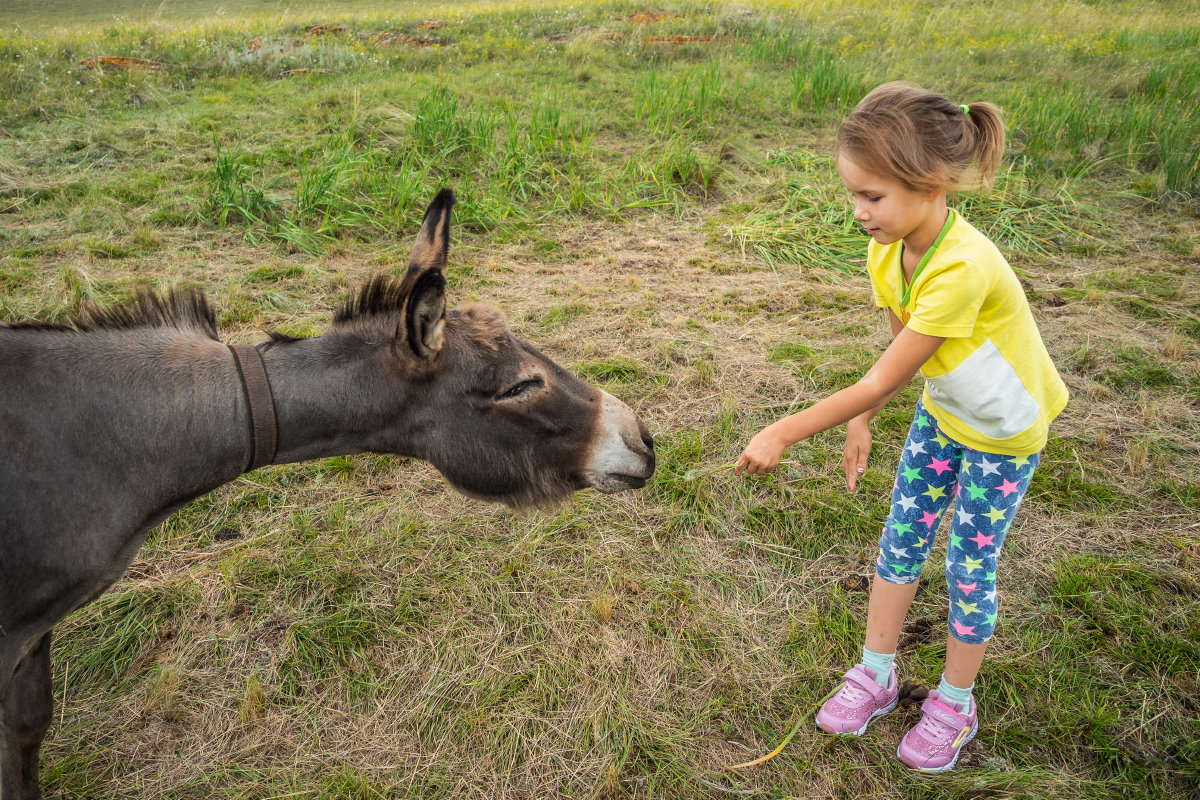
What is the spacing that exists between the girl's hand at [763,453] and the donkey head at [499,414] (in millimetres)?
656

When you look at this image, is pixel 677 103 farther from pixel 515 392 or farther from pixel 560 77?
pixel 515 392

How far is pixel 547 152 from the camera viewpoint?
310 inches

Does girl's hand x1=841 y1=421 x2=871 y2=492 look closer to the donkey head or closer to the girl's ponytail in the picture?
the donkey head

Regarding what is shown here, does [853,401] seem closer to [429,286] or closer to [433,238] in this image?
[429,286]

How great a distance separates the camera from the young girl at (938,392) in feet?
6.73

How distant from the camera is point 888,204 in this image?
2.10m

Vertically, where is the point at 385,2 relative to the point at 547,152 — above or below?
above

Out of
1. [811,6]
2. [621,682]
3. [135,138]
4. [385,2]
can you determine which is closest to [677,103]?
[135,138]

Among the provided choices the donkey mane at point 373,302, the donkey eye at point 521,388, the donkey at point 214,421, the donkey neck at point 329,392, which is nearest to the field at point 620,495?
the donkey at point 214,421

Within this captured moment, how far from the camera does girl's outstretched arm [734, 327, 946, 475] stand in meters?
2.04

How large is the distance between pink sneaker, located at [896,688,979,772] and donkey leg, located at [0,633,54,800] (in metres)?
3.03

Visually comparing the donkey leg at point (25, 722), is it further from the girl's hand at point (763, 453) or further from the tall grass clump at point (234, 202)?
the tall grass clump at point (234, 202)

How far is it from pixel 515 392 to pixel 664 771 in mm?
1491

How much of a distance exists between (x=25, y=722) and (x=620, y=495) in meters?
2.56
